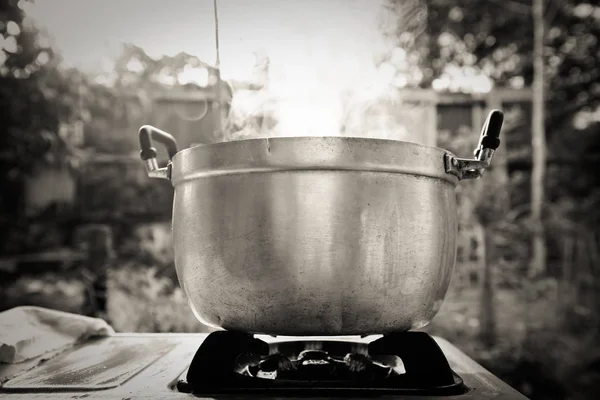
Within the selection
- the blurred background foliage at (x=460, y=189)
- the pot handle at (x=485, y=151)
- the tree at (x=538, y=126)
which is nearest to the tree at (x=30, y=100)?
the blurred background foliage at (x=460, y=189)

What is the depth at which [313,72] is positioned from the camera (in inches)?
47.7

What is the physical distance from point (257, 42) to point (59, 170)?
270 cm

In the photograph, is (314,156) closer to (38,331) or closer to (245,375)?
(245,375)

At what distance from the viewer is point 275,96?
3.81 feet

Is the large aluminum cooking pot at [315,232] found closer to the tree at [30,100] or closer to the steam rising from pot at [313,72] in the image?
the steam rising from pot at [313,72]

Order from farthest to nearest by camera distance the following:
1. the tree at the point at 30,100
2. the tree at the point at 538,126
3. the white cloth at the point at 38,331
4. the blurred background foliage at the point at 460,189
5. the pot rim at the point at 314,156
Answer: the tree at the point at 538,126 < the tree at the point at 30,100 < the blurred background foliage at the point at 460,189 < the white cloth at the point at 38,331 < the pot rim at the point at 314,156

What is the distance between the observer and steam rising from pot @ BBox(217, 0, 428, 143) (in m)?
1.12

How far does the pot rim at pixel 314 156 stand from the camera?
0.69 metres

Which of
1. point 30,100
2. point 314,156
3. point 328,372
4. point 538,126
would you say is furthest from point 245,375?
point 538,126

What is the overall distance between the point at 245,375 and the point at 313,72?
767mm

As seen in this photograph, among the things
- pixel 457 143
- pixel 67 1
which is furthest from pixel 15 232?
pixel 457 143

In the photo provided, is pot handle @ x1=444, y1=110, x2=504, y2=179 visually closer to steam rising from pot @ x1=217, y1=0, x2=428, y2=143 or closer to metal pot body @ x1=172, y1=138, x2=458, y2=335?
metal pot body @ x1=172, y1=138, x2=458, y2=335

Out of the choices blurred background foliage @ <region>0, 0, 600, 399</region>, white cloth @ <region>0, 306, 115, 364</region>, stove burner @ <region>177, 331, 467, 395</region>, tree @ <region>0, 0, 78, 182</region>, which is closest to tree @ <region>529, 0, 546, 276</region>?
blurred background foliage @ <region>0, 0, 600, 399</region>

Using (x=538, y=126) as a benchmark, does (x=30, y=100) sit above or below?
above
